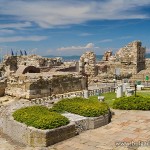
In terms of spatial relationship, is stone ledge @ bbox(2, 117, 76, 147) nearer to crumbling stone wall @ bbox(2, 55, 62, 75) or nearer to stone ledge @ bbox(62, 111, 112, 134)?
stone ledge @ bbox(62, 111, 112, 134)

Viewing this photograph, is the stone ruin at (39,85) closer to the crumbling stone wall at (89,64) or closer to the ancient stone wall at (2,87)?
the ancient stone wall at (2,87)

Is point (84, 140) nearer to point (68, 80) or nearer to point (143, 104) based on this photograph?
point (143, 104)

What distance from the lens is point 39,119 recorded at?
37.2 ft

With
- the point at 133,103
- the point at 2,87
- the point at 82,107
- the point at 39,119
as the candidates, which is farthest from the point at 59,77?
the point at 39,119

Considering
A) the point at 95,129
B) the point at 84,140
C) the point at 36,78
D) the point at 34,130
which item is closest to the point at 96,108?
the point at 95,129

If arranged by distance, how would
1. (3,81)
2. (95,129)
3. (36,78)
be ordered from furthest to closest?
(3,81)
(36,78)
(95,129)

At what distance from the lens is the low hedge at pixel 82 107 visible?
13.4 meters

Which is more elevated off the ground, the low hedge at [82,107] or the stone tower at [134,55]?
the stone tower at [134,55]

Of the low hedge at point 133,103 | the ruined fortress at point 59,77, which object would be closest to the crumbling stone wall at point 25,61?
the ruined fortress at point 59,77

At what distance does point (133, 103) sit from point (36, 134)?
795cm

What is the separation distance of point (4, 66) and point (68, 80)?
2458cm

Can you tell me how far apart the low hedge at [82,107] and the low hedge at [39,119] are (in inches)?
69.0

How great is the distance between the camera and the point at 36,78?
2025 cm

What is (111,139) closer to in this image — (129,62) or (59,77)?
(59,77)
